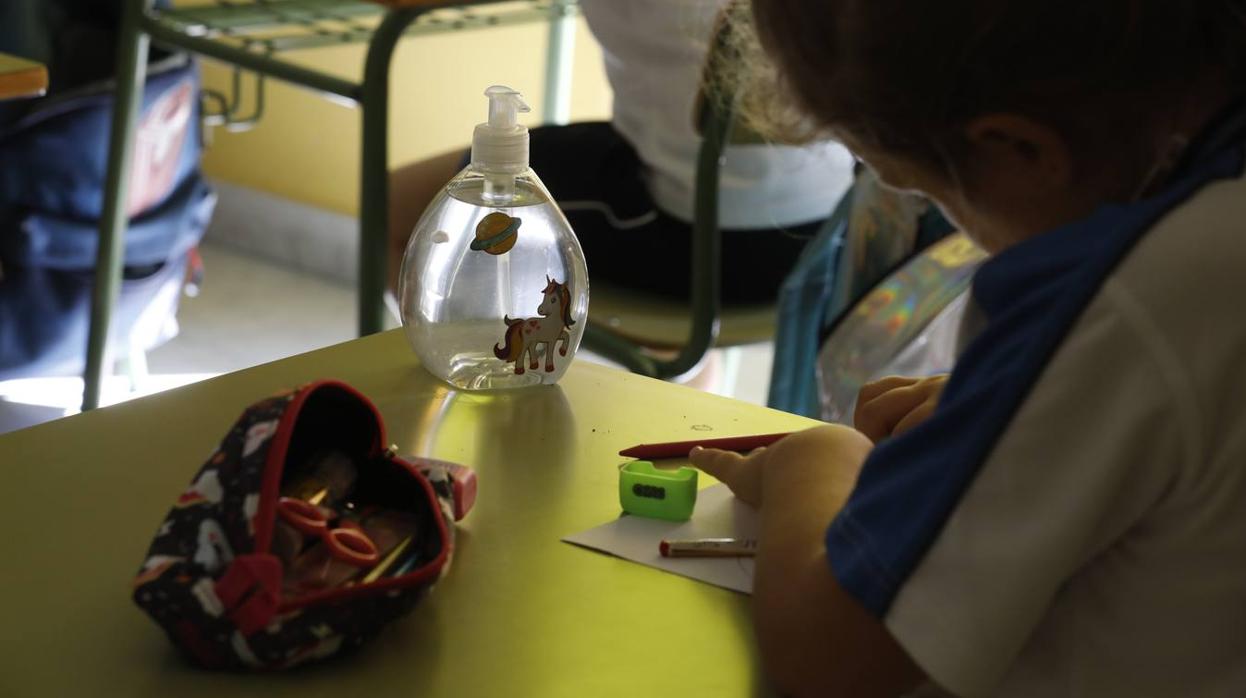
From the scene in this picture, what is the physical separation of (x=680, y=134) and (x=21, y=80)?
68 cm

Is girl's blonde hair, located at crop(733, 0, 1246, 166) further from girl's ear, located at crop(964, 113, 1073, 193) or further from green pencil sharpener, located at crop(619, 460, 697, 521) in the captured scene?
green pencil sharpener, located at crop(619, 460, 697, 521)

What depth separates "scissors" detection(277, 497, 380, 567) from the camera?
0.55m

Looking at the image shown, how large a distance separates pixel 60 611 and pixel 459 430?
251mm

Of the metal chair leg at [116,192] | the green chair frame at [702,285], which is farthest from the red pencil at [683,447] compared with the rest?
the metal chair leg at [116,192]

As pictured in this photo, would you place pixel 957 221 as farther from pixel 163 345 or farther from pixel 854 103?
pixel 163 345

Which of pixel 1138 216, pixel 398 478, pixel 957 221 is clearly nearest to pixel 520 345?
pixel 398 478

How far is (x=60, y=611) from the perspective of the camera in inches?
22.0

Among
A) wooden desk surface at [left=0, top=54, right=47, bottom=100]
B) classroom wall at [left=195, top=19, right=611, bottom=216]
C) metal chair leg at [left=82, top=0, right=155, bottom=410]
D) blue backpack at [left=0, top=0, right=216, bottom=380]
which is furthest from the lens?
classroom wall at [left=195, top=19, right=611, bottom=216]

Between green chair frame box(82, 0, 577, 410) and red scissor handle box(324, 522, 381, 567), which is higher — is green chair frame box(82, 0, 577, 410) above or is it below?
below

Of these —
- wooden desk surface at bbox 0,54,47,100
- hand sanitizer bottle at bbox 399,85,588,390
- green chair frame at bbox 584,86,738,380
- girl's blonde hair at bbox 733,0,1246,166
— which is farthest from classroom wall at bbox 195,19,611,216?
girl's blonde hair at bbox 733,0,1246,166

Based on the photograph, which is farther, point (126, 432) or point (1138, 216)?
point (126, 432)

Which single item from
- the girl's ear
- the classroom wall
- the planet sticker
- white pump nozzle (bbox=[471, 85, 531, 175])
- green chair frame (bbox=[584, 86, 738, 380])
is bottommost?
the classroom wall

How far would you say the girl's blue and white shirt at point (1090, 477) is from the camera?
43cm

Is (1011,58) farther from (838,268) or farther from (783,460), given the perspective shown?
(838,268)
